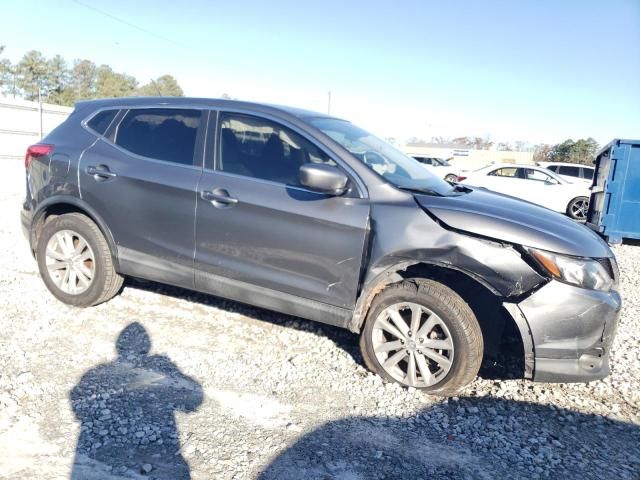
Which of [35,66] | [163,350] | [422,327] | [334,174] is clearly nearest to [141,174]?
[163,350]

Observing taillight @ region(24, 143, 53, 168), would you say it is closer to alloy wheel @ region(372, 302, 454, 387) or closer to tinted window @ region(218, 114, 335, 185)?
tinted window @ region(218, 114, 335, 185)

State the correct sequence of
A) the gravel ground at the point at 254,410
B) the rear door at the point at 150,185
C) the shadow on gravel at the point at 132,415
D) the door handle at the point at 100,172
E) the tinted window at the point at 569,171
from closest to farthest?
1. the shadow on gravel at the point at 132,415
2. the gravel ground at the point at 254,410
3. the rear door at the point at 150,185
4. the door handle at the point at 100,172
5. the tinted window at the point at 569,171

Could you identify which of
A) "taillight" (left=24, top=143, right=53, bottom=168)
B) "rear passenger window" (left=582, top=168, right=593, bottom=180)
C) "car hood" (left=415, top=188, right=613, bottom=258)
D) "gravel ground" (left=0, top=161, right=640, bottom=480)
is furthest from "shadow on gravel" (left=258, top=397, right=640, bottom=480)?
"rear passenger window" (left=582, top=168, right=593, bottom=180)

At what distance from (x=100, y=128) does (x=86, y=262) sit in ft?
3.89

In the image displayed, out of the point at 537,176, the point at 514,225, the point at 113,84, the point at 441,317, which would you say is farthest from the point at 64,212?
the point at 113,84

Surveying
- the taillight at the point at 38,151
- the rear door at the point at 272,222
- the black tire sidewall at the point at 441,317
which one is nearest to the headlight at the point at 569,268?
the black tire sidewall at the point at 441,317

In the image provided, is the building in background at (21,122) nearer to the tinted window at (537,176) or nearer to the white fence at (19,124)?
the white fence at (19,124)

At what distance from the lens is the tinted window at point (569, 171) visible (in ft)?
56.1

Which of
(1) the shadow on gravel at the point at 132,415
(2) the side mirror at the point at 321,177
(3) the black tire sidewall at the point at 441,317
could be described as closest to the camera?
(1) the shadow on gravel at the point at 132,415

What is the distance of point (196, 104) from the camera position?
13.7 ft

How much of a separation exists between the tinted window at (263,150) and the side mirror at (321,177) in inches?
10.1

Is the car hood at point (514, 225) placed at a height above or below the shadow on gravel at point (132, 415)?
above

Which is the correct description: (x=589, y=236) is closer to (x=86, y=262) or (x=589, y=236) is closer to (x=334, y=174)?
(x=334, y=174)

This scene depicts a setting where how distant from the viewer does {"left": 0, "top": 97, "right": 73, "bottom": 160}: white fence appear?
18.0 m
